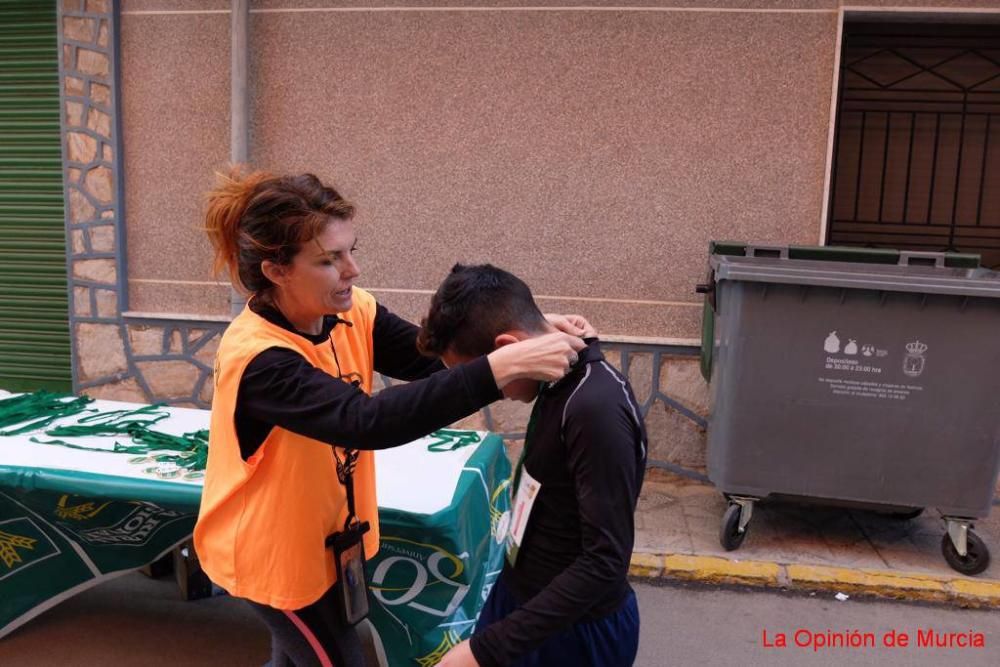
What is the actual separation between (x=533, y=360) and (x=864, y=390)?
293 centimetres

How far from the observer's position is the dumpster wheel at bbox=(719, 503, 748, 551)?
427 centimetres

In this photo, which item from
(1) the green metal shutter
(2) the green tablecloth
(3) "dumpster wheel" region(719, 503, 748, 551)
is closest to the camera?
(2) the green tablecloth

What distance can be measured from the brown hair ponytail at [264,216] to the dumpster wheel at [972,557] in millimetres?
3564

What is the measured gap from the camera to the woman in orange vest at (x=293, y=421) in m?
1.73

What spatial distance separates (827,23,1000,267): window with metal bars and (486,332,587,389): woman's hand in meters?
4.45

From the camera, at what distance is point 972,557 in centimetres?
409

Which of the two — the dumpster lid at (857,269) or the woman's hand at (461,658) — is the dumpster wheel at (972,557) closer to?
the dumpster lid at (857,269)

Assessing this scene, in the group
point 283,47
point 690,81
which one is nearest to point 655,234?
point 690,81

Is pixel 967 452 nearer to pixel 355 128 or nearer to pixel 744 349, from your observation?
pixel 744 349

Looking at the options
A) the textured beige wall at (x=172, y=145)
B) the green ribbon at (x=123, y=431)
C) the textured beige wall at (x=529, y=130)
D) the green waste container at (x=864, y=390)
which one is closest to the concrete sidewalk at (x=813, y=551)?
the green waste container at (x=864, y=390)

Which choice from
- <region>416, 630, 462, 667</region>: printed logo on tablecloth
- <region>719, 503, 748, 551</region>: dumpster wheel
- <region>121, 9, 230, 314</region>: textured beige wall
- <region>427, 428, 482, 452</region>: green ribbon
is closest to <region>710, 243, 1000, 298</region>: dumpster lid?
<region>719, 503, 748, 551</region>: dumpster wheel

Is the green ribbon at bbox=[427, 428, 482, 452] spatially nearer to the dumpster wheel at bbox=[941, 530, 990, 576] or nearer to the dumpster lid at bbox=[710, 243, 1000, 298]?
the dumpster lid at bbox=[710, 243, 1000, 298]

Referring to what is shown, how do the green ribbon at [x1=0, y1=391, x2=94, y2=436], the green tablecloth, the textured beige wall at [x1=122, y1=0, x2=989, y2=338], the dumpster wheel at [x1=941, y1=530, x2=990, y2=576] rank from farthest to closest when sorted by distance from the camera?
1. the textured beige wall at [x1=122, y1=0, x2=989, y2=338]
2. the dumpster wheel at [x1=941, y1=530, x2=990, y2=576]
3. the green ribbon at [x1=0, y1=391, x2=94, y2=436]
4. the green tablecloth

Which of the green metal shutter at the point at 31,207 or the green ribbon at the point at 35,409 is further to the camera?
the green metal shutter at the point at 31,207
